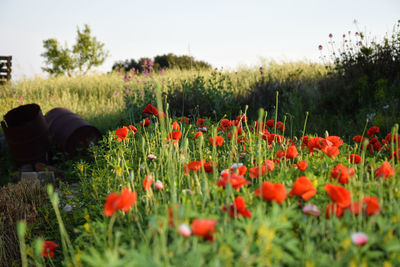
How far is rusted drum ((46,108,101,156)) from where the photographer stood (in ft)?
20.5

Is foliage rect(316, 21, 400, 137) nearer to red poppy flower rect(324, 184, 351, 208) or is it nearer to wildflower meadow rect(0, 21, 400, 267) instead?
wildflower meadow rect(0, 21, 400, 267)

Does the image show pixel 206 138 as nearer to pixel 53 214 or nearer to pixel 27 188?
pixel 53 214

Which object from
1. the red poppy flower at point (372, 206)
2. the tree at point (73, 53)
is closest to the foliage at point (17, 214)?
the red poppy flower at point (372, 206)

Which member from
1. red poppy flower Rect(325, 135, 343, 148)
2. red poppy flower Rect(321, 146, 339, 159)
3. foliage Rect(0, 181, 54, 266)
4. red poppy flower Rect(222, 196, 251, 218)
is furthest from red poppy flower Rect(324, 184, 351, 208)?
foliage Rect(0, 181, 54, 266)

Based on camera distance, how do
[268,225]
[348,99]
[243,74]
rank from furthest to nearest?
[243,74]
[348,99]
[268,225]

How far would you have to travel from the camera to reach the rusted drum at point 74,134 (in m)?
6.26

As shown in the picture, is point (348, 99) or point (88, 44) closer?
point (348, 99)

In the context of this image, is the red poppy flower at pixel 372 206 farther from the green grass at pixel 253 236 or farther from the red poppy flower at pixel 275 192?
the red poppy flower at pixel 275 192

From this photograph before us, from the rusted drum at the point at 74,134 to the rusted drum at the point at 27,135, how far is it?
0.29m

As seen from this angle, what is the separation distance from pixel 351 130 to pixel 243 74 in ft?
17.8

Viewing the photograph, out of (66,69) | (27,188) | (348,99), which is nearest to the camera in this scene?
(27,188)

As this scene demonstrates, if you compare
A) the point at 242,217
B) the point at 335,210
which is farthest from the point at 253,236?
the point at 335,210

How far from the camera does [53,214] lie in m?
3.12

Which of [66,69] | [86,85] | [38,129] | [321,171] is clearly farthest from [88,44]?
[321,171]
